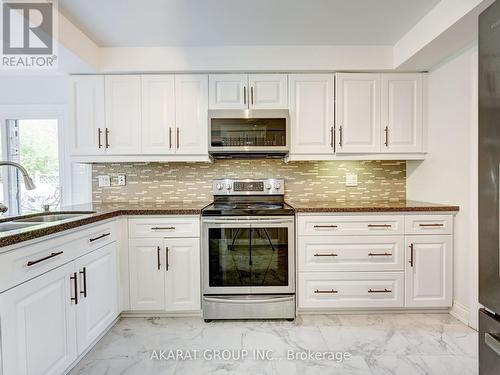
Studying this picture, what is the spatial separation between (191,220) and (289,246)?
0.82 m

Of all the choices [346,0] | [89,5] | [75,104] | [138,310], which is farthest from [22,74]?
[346,0]

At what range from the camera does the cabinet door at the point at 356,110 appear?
2.54m

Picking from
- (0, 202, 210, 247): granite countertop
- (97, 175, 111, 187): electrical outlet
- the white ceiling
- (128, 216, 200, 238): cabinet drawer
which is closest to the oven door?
(128, 216, 200, 238): cabinet drawer

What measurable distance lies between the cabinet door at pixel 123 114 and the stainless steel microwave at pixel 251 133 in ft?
2.29

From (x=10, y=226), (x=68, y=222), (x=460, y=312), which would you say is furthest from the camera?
(x=460, y=312)

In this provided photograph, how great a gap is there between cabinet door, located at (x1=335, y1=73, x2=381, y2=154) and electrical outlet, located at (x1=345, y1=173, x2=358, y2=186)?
0.37 metres

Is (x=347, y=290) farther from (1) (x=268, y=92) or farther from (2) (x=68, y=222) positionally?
(2) (x=68, y=222)

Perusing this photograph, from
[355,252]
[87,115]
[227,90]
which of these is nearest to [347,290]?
[355,252]

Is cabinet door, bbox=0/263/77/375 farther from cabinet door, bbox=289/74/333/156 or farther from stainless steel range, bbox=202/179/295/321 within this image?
cabinet door, bbox=289/74/333/156

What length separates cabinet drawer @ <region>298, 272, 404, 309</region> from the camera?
7.44 feet

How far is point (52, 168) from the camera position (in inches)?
121

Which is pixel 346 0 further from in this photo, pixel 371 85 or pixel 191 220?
pixel 191 220

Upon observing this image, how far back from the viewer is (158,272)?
2.24 m

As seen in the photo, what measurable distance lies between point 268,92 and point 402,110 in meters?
1.25
